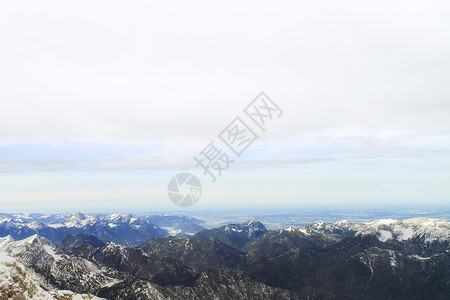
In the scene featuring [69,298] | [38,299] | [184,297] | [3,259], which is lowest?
[184,297]

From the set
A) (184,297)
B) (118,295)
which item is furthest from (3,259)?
(184,297)

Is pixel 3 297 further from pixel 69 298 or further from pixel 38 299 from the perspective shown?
pixel 69 298

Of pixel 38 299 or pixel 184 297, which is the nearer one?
pixel 38 299

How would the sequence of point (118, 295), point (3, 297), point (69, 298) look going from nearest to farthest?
point (3, 297) < point (69, 298) < point (118, 295)

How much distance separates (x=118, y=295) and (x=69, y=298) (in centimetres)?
5411

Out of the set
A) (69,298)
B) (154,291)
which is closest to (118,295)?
(154,291)

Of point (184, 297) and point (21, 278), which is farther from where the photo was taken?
point (184, 297)

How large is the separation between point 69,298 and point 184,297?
80.8 meters

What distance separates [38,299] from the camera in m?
104

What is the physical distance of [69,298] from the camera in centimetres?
13488

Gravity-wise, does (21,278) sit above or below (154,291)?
above

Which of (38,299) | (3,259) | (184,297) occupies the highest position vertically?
(3,259)

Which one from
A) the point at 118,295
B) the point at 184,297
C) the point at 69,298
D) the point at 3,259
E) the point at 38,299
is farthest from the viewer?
the point at 184,297

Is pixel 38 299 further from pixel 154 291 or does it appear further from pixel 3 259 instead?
pixel 154 291
